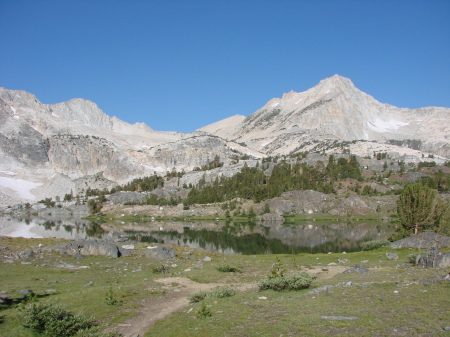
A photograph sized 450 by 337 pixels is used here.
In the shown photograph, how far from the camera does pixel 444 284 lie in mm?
17016

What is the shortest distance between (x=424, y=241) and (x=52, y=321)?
45.2 meters

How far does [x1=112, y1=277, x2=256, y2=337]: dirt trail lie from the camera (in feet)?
48.6

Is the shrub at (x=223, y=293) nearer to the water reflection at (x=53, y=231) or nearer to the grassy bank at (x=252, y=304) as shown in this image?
the grassy bank at (x=252, y=304)

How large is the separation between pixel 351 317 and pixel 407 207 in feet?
151

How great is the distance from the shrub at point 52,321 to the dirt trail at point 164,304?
65.6 inches

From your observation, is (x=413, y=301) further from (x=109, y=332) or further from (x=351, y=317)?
(x=109, y=332)

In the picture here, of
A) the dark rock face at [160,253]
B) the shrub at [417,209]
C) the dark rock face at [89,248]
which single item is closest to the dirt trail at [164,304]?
the dark rock face at [160,253]

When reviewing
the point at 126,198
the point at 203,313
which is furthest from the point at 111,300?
the point at 126,198

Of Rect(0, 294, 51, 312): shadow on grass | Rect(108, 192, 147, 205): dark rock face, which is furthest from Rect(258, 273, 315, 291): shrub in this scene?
Rect(108, 192, 147, 205): dark rock face

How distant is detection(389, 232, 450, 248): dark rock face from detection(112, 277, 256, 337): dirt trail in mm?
30400

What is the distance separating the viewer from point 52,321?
13.6 m

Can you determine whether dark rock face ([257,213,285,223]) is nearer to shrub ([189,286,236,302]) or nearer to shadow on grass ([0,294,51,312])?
shrub ([189,286,236,302])

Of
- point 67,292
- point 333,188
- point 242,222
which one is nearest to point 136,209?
point 242,222

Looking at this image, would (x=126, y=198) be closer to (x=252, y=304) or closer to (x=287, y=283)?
(x=287, y=283)
